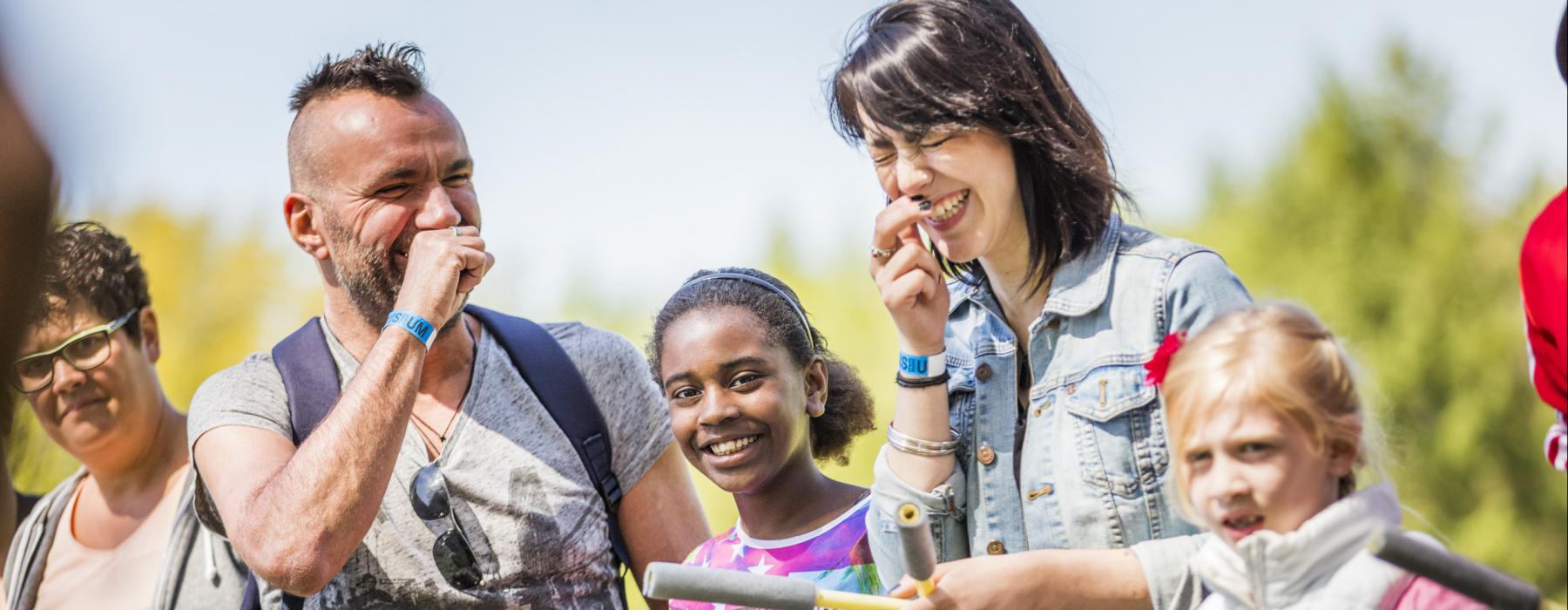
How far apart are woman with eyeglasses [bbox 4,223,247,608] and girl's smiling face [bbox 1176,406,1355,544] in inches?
132

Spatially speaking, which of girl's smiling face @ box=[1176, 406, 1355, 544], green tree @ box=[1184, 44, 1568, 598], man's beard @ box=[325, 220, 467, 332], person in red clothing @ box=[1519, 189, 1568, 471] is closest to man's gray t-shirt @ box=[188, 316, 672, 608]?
man's beard @ box=[325, 220, 467, 332]

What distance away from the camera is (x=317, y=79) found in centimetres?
431

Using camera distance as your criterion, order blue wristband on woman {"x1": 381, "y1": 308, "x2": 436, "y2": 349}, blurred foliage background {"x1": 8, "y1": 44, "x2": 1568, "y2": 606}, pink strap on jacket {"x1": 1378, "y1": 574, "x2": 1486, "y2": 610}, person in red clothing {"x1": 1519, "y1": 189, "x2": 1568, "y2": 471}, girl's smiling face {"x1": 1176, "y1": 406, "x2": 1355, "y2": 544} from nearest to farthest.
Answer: pink strap on jacket {"x1": 1378, "y1": 574, "x2": 1486, "y2": 610} → girl's smiling face {"x1": 1176, "y1": 406, "x2": 1355, "y2": 544} → person in red clothing {"x1": 1519, "y1": 189, "x2": 1568, "y2": 471} → blue wristband on woman {"x1": 381, "y1": 308, "x2": 436, "y2": 349} → blurred foliage background {"x1": 8, "y1": 44, "x2": 1568, "y2": 606}

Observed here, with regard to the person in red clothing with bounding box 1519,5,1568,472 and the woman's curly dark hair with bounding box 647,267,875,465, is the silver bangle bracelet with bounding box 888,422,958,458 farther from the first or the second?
the person in red clothing with bounding box 1519,5,1568,472

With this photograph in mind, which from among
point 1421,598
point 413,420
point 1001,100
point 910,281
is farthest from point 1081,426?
point 413,420

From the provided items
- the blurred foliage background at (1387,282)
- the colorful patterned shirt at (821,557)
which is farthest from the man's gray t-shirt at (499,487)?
the blurred foliage background at (1387,282)

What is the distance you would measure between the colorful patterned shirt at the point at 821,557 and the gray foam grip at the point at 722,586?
958mm

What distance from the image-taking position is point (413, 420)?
404 cm

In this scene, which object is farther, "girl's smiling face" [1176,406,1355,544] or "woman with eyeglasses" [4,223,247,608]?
"woman with eyeglasses" [4,223,247,608]

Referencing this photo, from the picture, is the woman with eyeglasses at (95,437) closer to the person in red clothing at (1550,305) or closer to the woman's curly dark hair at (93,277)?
the woman's curly dark hair at (93,277)

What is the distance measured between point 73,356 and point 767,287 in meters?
2.40

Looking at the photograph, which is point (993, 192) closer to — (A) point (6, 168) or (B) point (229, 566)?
(A) point (6, 168)

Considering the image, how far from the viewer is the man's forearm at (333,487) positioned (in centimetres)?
349

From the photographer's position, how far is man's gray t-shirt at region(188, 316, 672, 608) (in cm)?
377
